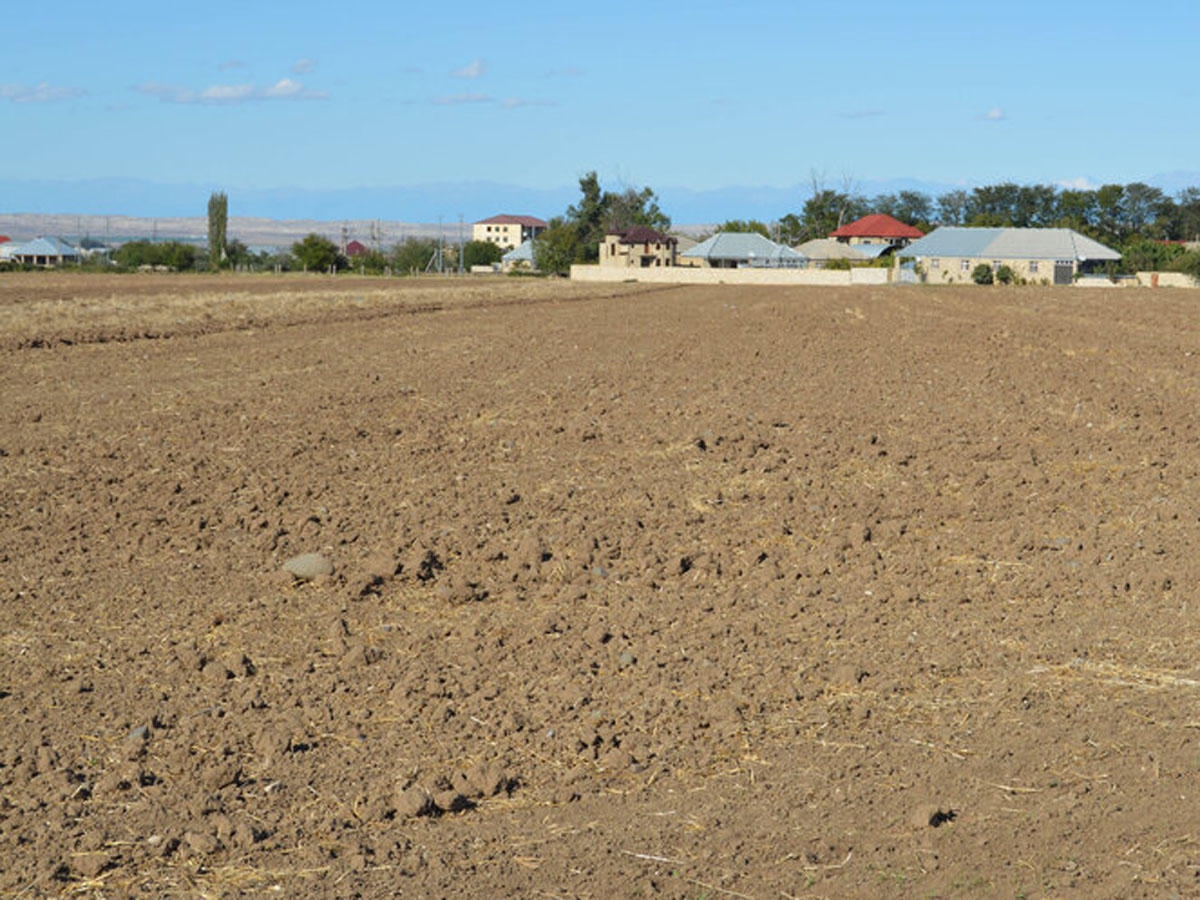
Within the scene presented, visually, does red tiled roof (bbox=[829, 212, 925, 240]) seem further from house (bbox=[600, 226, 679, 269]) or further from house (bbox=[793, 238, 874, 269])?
house (bbox=[600, 226, 679, 269])

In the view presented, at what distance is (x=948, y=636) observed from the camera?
8.00m

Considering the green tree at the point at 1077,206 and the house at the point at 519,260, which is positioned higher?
the green tree at the point at 1077,206

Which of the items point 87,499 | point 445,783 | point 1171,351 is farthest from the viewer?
point 1171,351

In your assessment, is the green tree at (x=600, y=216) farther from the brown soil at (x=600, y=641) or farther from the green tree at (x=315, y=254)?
the brown soil at (x=600, y=641)

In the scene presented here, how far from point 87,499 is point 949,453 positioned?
7.20m

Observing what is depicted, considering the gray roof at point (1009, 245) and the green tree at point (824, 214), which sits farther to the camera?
the green tree at point (824, 214)

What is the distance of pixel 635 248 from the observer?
12638 centimetres

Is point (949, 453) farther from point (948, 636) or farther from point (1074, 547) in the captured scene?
point (948, 636)

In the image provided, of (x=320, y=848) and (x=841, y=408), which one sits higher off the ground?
(x=841, y=408)

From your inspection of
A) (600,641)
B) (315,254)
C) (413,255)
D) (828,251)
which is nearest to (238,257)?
(315,254)

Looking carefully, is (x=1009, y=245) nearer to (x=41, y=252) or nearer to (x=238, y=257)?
(x=238, y=257)

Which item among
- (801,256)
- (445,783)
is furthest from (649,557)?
(801,256)

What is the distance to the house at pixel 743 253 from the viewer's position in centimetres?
12162

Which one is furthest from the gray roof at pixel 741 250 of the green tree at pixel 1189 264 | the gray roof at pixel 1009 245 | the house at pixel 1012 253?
the green tree at pixel 1189 264
